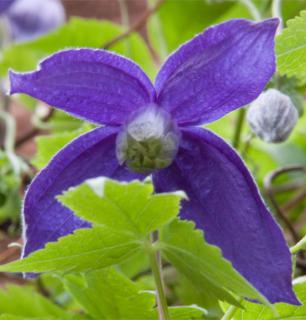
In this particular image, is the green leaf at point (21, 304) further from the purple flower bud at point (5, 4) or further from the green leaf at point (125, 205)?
the purple flower bud at point (5, 4)

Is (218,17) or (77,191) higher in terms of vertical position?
(218,17)

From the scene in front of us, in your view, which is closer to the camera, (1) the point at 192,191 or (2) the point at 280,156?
(1) the point at 192,191

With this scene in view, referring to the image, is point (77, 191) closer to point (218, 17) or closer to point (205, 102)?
point (205, 102)

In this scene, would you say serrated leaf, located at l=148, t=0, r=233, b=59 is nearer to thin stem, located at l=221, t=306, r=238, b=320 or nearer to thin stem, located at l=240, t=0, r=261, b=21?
thin stem, located at l=240, t=0, r=261, b=21

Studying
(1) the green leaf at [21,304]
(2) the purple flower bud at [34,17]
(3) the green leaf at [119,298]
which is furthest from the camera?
(2) the purple flower bud at [34,17]

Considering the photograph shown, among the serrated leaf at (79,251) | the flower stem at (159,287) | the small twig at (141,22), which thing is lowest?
the flower stem at (159,287)

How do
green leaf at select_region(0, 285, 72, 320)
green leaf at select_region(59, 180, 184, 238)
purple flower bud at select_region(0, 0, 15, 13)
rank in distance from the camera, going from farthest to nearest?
purple flower bud at select_region(0, 0, 15, 13) < green leaf at select_region(0, 285, 72, 320) < green leaf at select_region(59, 180, 184, 238)

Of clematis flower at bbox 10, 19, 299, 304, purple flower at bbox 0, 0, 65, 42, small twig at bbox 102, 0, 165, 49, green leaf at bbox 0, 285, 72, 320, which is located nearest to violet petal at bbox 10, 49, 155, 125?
clematis flower at bbox 10, 19, 299, 304

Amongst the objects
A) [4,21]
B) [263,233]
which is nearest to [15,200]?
[4,21]

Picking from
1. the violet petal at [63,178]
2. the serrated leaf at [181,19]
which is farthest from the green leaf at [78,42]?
the violet petal at [63,178]
